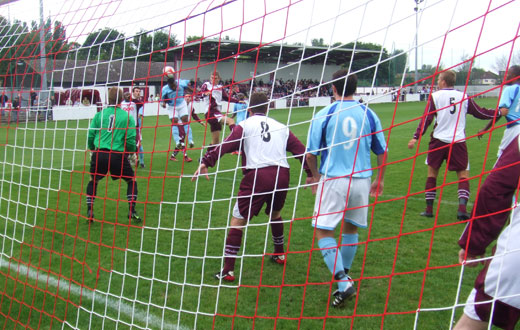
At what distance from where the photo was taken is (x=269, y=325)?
11.6ft

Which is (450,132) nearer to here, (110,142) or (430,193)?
(430,193)

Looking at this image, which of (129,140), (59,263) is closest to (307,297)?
(59,263)

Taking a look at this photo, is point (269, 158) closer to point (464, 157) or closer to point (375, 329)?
point (375, 329)

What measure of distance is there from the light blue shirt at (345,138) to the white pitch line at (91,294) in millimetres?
1739

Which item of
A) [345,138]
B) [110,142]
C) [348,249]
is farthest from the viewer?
[110,142]

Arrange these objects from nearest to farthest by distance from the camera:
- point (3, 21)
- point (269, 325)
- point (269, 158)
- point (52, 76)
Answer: point (269, 325)
point (269, 158)
point (52, 76)
point (3, 21)

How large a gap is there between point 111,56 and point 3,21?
2276mm

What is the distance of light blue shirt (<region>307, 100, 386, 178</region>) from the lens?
362 centimetres

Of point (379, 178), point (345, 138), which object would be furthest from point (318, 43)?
point (379, 178)

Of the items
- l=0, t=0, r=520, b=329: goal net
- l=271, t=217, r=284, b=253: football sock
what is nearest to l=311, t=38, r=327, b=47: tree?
l=0, t=0, r=520, b=329: goal net

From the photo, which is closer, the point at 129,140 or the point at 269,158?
the point at 269,158

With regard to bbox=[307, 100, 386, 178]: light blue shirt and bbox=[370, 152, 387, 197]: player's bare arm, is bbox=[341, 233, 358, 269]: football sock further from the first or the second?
bbox=[307, 100, 386, 178]: light blue shirt

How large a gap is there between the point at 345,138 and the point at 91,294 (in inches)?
104

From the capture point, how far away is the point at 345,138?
12.1ft
